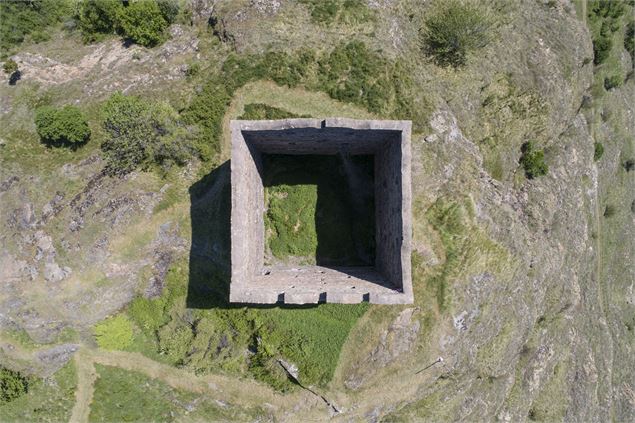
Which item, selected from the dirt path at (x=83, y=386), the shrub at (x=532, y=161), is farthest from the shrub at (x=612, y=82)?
the dirt path at (x=83, y=386)

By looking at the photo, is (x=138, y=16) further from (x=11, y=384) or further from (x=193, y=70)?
(x=11, y=384)

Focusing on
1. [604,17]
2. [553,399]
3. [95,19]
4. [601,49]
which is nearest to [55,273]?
[95,19]

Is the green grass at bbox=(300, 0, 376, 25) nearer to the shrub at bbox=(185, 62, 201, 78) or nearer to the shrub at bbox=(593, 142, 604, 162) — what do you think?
the shrub at bbox=(185, 62, 201, 78)

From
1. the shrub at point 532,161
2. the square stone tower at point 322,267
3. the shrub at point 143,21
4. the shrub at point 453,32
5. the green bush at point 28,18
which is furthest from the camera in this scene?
the green bush at point 28,18

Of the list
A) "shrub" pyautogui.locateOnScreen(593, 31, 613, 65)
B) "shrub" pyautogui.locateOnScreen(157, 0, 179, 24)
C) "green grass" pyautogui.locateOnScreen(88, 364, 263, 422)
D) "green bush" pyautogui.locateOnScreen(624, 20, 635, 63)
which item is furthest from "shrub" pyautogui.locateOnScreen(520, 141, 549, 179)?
"shrub" pyautogui.locateOnScreen(157, 0, 179, 24)

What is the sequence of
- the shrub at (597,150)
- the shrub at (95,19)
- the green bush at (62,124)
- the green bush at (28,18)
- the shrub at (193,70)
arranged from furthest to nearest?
1. the shrub at (597,150)
2. the green bush at (28,18)
3. the shrub at (95,19)
4. the shrub at (193,70)
5. the green bush at (62,124)

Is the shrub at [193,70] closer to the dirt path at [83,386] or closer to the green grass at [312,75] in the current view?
the green grass at [312,75]
